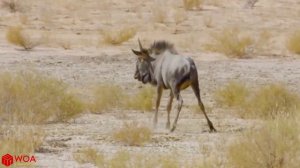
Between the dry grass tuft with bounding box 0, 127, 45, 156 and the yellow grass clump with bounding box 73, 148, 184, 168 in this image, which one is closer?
the yellow grass clump with bounding box 73, 148, 184, 168

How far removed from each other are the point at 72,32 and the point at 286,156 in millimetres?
→ 20645

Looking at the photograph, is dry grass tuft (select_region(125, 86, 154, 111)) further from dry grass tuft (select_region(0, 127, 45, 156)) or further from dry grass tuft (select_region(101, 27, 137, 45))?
dry grass tuft (select_region(101, 27, 137, 45))

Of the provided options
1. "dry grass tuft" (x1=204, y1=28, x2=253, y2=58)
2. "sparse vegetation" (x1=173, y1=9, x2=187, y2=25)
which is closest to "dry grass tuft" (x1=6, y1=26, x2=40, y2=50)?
"dry grass tuft" (x1=204, y1=28, x2=253, y2=58)

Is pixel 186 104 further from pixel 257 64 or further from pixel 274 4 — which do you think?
pixel 274 4

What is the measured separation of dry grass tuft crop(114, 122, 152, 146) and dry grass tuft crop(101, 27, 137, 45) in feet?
46.7

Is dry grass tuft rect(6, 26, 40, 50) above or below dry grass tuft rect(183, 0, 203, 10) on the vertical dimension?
above

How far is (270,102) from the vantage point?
16.9m

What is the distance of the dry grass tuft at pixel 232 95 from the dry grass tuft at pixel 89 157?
6.24 m

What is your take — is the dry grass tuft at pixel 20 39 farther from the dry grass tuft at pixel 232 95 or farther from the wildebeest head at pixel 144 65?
the wildebeest head at pixel 144 65

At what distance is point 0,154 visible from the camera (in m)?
10.4

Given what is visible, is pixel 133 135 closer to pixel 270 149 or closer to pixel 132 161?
pixel 132 161

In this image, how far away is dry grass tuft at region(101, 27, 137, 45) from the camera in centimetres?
2781

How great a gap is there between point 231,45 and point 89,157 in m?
15.2

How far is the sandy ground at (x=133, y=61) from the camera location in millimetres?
13695
